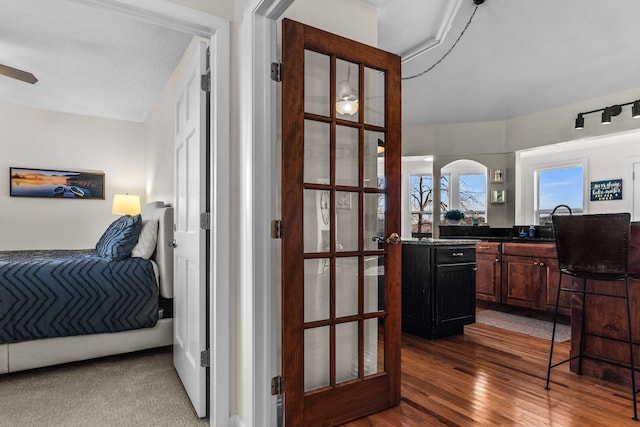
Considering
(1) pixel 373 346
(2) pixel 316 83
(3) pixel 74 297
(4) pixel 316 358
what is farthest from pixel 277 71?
(3) pixel 74 297

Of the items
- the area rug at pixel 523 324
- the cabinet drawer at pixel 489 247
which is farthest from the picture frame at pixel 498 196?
the area rug at pixel 523 324

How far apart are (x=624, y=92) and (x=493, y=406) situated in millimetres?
3834

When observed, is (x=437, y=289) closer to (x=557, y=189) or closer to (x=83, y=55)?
(x=557, y=189)

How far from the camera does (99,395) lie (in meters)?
2.32

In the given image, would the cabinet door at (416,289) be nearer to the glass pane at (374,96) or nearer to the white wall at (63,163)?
the glass pane at (374,96)

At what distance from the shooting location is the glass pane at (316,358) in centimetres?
191

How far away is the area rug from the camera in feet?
11.6

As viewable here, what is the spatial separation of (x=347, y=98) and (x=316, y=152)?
0.36 m

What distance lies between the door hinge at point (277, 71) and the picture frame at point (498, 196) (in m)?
4.38

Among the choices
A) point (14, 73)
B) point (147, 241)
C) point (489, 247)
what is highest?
point (14, 73)

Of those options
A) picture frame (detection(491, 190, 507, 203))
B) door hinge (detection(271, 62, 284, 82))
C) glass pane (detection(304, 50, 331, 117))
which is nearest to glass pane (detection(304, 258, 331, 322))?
glass pane (detection(304, 50, 331, 117))

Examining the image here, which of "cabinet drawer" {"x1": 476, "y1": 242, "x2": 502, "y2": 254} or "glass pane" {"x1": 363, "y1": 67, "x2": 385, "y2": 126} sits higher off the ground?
"glass pane" {"x1": 363, "y1": 67, "x2": 385, "y2": 126}

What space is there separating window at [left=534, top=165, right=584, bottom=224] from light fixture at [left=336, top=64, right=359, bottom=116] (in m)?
4.17

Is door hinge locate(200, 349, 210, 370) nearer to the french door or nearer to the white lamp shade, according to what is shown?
the french door
